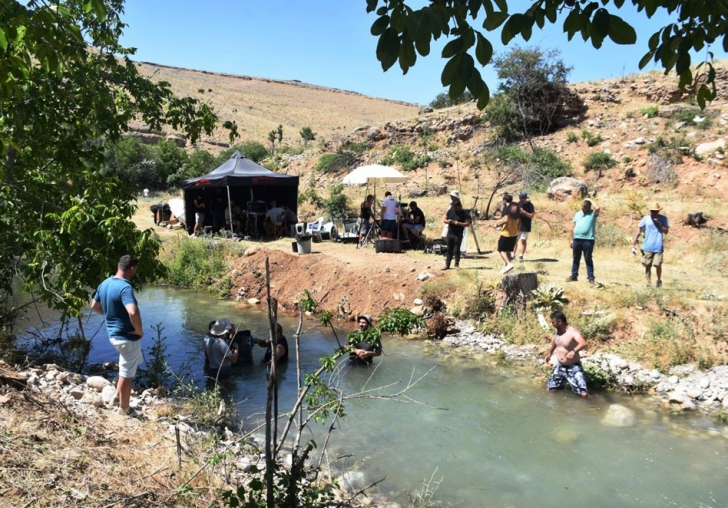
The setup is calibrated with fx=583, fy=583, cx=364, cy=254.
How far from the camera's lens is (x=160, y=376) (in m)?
7.82

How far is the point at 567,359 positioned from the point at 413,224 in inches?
323

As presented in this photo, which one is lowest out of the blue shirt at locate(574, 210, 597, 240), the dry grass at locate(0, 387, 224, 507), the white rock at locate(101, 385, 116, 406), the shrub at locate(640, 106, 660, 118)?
the white rock at locate(101, 385, 116, 406)

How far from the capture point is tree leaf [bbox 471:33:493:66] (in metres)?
2.16

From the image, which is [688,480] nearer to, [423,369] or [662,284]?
[423,369]

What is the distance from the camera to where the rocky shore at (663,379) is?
7637mm

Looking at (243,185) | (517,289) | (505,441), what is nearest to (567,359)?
(505,441)

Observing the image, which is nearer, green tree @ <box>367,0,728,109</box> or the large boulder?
green tree @ <box>367,0,728,109</box>

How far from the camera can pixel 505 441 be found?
671 centimetres

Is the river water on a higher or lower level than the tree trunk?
lower

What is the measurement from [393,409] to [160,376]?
3148mm

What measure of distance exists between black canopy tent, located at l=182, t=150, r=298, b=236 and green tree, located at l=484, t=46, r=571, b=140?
1437 centimetres

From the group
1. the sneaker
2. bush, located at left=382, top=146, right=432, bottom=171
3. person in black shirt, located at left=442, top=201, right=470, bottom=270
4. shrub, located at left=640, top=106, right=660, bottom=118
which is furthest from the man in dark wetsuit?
shrub, located at left=640, top=106, right=660, bottom=118

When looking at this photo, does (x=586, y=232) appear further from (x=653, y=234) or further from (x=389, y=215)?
(x=389, y=215)

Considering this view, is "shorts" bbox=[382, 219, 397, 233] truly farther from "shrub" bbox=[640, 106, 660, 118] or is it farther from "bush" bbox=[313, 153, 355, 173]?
"bush" bbox=[313, 153, 355, 173]
